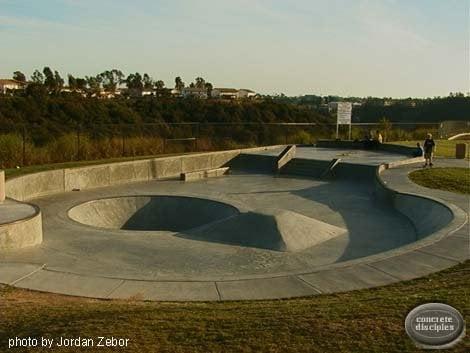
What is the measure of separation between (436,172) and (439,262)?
1057cm

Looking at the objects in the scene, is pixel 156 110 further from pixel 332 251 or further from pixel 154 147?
pixel 332 251

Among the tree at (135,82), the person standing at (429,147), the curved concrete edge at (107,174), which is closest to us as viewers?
the curved concrete edge at (107,174)

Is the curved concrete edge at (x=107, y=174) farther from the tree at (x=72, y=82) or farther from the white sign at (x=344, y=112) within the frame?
the tree at (x=72, y=82)

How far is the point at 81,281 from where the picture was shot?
8078 mm

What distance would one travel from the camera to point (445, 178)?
16.8 metres

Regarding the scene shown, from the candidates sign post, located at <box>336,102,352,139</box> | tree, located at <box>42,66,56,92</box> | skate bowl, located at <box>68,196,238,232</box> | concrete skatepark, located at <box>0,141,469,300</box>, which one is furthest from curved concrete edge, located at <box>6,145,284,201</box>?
tree, located at <box>42,66,56,92</box>

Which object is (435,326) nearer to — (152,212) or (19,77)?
(152,212)

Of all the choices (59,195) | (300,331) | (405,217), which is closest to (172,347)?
(300,331)

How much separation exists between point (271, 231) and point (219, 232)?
1.31m

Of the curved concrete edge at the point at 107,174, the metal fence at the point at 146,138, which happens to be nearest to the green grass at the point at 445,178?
the curved concrete edge at the point at 107,174

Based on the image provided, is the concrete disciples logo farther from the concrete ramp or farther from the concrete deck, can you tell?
the concrete deck

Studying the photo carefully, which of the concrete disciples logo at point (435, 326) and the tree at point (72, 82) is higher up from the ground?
the tree at point (72, 82)

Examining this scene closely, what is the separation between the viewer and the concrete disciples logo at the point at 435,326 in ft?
15.0

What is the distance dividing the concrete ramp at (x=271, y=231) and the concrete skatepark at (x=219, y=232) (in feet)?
0.10
